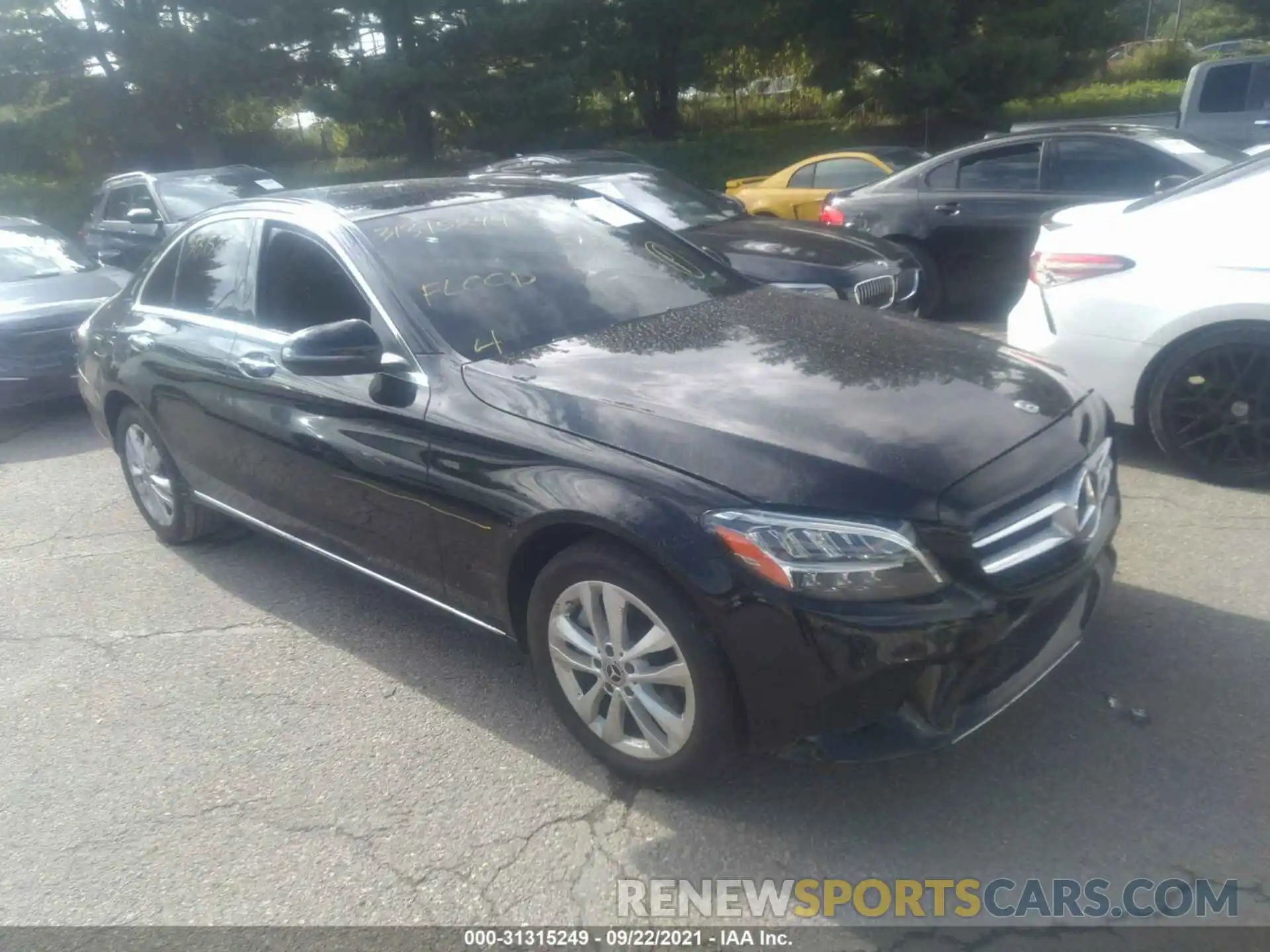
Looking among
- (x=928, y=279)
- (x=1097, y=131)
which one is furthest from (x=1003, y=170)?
(x=928, y=279)

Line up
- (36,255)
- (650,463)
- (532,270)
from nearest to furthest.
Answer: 1. (650,463)
2. (532,270)
3. (36,255)

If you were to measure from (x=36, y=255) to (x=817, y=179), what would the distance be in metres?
7.72

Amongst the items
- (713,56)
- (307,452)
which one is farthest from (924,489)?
(713,56)

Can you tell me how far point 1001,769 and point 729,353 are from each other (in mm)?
1496

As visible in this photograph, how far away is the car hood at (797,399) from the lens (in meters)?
2.78

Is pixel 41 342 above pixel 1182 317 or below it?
below

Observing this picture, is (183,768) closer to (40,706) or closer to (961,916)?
(40,706)

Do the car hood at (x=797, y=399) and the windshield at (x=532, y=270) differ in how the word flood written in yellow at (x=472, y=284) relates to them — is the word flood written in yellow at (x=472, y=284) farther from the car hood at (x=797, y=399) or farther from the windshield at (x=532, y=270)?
the car hood at (x=797, y=399)

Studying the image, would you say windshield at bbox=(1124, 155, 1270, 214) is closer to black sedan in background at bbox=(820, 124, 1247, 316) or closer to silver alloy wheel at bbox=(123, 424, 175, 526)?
black sedan in background at bbox=(820, 124, 1247, 316)

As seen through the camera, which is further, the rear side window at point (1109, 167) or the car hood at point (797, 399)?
the rear side window at point (1109, 167)

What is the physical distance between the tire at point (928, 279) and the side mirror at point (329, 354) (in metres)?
5.85

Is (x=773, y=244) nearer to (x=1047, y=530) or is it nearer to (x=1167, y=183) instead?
(x=1167, y=183)

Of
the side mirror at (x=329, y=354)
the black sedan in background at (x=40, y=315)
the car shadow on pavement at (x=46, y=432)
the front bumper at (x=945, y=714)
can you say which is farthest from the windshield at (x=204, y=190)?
the front bumper at (x=945, y=714)

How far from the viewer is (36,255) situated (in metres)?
9.76
